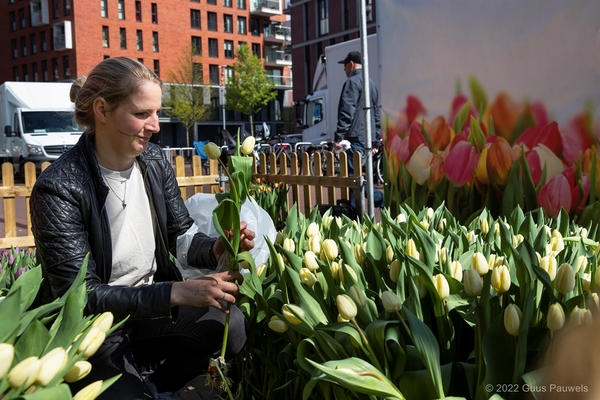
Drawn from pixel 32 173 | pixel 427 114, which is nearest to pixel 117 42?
pixel 32 173

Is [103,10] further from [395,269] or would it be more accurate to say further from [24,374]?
[24,374]

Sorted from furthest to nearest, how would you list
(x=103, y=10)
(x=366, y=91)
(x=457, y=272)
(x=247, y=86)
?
(x=103, y=10)
(x=247, y=86)
(x=366, y=91)
(x=457, y=272)

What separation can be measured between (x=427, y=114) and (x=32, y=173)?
15.0 feet

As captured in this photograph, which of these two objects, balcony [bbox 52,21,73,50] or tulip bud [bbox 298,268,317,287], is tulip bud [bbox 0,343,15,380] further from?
balcony [bbox 52,21,73,50]

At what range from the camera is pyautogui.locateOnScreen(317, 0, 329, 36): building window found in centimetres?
4547

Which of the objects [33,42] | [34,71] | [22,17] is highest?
[22,17]

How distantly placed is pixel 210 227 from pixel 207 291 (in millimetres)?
2187

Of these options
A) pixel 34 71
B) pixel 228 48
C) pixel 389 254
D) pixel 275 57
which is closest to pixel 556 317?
pixel 389 254

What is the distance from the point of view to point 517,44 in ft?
10.9

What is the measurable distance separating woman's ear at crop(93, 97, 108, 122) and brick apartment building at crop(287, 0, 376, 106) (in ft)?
135

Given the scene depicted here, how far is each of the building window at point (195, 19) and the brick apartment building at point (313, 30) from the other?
10540 millimetres

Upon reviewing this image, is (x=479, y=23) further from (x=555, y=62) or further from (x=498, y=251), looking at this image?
(x=498, y=251)

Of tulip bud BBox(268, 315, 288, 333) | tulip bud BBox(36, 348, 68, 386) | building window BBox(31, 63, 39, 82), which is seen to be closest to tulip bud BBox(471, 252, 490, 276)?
tulip bud BBox(268, 315, 288, 333)

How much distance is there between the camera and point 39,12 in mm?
52219
